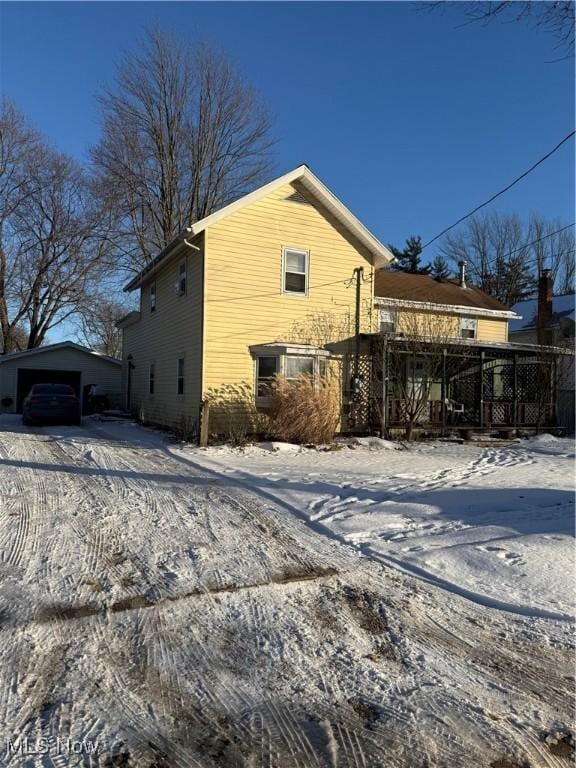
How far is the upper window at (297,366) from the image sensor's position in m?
14.6

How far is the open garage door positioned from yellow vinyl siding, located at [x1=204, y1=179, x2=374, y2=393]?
13.6 m

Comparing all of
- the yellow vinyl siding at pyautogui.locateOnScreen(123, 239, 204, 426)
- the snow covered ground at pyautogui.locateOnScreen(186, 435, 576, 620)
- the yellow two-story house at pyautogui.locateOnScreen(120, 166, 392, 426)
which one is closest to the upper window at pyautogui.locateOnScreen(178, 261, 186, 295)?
the yellow two-story house at pyautogui.locateOnScreen(120, 166, 392, 426)

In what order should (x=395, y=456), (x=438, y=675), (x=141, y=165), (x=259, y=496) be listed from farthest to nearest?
(x=141, y=165), (x=395, y=456), (x=259, y=496), (x=438, y=675)

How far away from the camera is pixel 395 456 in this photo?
12.0 m

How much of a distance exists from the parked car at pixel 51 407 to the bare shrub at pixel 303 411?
7760 mm

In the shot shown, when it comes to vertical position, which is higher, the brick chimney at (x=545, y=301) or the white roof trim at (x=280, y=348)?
the brick chimney at (x=545, y=301)

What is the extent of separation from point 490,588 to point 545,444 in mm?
12221

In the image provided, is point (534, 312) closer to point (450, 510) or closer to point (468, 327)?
point (468, 327)

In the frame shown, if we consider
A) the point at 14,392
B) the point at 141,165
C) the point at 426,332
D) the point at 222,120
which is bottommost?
the point at 14,392

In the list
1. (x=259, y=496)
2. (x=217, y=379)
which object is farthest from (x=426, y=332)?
(x=259, y=496)

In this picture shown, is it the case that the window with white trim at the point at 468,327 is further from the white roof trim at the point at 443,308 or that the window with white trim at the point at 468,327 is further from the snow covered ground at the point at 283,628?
the snow covered ground at the point at 283,628

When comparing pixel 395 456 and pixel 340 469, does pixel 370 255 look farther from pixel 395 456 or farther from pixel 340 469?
pixel 340 469

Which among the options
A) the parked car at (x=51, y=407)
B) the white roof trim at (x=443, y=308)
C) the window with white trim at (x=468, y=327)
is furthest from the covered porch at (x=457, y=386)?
the parked car at (x=51, y=407)

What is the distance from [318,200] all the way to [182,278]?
4.58 meters
